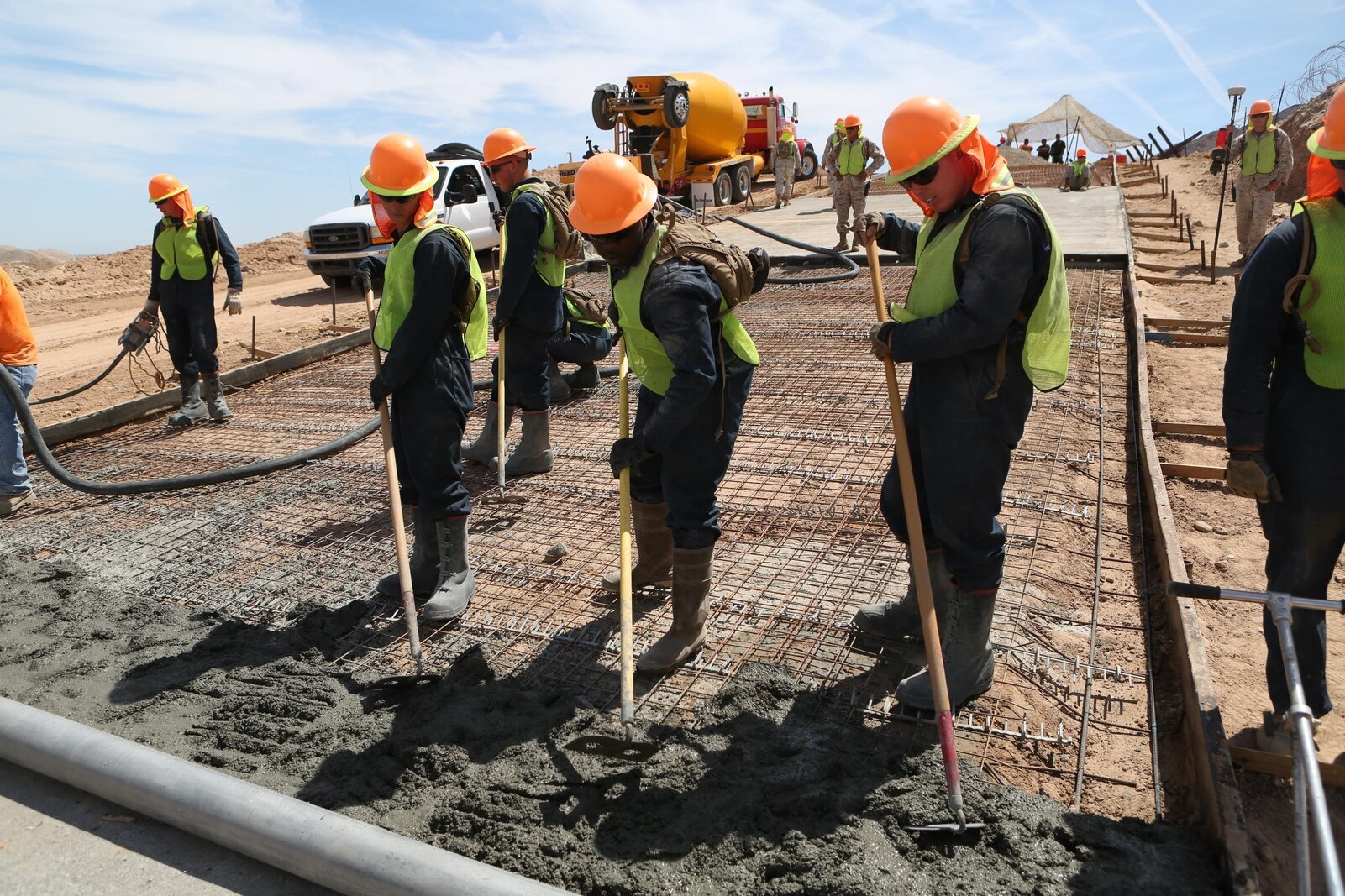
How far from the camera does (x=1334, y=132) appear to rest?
221 cm

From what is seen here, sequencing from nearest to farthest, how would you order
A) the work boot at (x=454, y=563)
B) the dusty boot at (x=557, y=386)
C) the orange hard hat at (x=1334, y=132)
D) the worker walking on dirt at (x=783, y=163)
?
the orange hard hat at (x=1334, y=132) < the work boot at (x=454, y=563) < the dusty boot at (x=557, y=386) < the worker walking on dirt at (x=783, y=163)

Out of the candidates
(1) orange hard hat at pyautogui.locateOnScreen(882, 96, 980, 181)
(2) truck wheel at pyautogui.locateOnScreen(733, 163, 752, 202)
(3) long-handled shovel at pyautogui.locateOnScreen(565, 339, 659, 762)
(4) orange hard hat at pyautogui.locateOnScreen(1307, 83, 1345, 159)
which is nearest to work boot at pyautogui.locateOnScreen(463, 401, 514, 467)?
(3) long-handled shovel at pyautogui.locateOnScreen(565, 339, 659, 762)

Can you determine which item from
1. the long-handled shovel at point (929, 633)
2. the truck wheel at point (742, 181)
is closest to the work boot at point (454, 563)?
the long-handled shovel at point (929, 633)

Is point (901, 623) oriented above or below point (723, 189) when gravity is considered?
below

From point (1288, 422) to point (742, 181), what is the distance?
63.0ft

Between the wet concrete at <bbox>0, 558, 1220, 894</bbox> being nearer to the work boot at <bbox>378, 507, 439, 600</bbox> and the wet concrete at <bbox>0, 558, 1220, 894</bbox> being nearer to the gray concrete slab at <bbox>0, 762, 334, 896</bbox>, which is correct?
the gray concrete slab at <bbox>0, 762, 334, 896</bbox>

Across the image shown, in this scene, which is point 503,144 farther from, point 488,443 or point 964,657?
point 964,657

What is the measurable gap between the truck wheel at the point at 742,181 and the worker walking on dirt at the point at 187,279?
50.7 feet

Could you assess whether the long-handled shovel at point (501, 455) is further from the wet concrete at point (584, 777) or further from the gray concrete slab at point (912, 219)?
the gray concrete slab at point (912, 219)

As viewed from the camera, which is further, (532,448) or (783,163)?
(783,163)

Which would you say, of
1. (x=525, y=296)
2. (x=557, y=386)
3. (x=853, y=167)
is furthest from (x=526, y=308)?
(x=853, y=167)

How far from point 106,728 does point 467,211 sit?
11.1 m

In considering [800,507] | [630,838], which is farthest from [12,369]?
[630,838]

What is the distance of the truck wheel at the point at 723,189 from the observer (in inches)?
760
